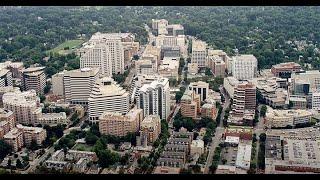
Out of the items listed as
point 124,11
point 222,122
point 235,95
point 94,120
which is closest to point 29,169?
point 94,120

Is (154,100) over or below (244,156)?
over

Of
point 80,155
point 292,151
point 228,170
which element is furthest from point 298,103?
point 80,155

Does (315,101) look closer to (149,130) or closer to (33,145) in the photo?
(149,130)

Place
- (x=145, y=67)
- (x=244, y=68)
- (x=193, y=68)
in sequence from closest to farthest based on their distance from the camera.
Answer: (x=244, y=68), (x=145, y=67), (x=193, y=68)

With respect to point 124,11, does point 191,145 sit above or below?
below

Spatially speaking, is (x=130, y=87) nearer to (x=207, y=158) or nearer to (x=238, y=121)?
(x=238, y=121)

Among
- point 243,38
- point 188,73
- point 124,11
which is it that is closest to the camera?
point 188,73
